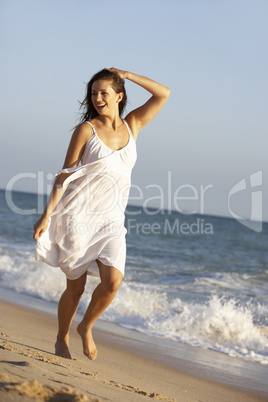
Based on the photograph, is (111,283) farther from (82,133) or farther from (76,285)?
(82,133)

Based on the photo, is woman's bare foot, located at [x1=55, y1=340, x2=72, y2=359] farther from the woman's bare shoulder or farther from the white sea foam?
the white sea foam

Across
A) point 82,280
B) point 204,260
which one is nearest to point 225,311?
point 82,280

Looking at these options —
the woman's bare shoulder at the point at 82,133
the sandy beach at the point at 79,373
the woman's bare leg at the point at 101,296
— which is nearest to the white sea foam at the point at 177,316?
the sandy beach at the point at 79,373

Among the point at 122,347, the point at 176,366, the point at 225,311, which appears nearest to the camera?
the point at 176,366

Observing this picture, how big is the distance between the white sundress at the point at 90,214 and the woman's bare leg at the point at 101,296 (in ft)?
0.29

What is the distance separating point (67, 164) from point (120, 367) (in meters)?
1.78

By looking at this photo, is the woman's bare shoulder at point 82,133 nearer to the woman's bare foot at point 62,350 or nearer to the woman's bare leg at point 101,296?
the woman's bare leg at point 101,296

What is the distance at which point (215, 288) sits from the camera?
10.6m

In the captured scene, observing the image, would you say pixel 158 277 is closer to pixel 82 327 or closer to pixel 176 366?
pixel 176 366

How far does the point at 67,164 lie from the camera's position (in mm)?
3412

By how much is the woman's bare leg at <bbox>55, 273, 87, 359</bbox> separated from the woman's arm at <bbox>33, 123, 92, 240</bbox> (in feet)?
1.43

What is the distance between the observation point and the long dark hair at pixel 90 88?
352 cm

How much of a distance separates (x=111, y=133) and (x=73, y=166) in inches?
13.6

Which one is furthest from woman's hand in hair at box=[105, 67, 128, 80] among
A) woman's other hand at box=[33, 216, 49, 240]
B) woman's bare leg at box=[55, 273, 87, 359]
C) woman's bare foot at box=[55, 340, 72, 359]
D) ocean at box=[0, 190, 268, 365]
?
ocean at box=[0, 190, 268, 365]
